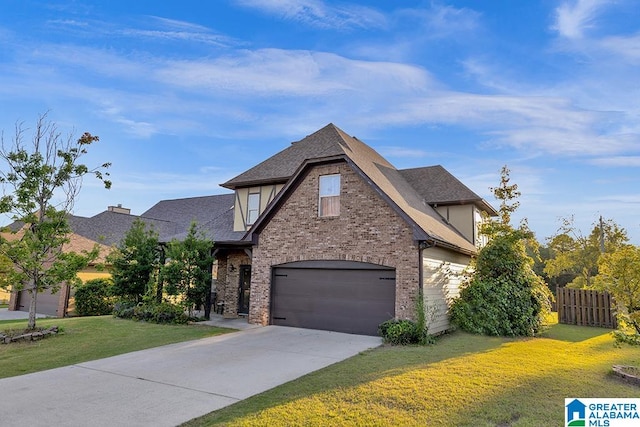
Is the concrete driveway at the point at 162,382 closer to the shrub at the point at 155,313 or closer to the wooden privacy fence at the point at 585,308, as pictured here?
the shrub at the point at 155,313

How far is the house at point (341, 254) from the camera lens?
38.2 feet

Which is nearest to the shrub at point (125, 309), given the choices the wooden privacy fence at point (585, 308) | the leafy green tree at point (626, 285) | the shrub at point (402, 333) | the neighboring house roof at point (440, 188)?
the shrub at point (402, 333)

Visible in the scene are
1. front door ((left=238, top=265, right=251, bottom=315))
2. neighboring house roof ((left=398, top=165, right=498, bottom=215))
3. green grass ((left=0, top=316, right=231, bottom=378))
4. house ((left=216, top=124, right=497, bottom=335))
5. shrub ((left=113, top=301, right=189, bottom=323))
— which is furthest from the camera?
neighboring house roof ((left=398, top=165, right=498, bottom=215))

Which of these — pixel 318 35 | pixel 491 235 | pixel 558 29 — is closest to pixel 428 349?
pixel 491 235

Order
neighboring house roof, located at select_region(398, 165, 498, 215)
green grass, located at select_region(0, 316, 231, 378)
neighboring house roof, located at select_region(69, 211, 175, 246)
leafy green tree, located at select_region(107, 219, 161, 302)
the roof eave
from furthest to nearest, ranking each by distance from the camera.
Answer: neighboring house roof, located at select_region(69, 211, 175, 246) → neighboring house roof, located at select_region(398, 165, 498, 215) → the roof eave → leafy green tree, located at select_region(107, 219, 161, 302) → green grass, located at select_region(0, 316, 231, 378)

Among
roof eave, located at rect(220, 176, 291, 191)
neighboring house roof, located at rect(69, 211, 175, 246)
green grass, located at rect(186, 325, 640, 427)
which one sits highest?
roof eave, located at rect(220, 176, 291, 191)

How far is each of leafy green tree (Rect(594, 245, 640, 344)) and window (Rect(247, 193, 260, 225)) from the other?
495 inches

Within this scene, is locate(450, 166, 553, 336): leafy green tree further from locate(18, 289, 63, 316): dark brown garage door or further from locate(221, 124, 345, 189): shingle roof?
locate(18, 289, 63, 316): dark brown garage door

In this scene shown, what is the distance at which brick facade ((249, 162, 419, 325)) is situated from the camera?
1147 centimetres

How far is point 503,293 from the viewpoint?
1293 cm

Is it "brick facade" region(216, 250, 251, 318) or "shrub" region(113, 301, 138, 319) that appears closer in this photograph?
"shrub" region(113, 301, 138, 319)

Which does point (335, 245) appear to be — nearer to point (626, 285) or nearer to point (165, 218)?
point (626, 285)


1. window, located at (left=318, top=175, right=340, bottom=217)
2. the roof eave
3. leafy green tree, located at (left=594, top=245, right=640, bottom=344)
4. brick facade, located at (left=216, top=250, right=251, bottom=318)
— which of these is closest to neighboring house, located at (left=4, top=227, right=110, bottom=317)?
brick facade, located at (left=216, top=250, right=251, bottom=318)

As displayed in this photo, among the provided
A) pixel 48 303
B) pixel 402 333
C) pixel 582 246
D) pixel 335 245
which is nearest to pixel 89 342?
pixel 335 245
